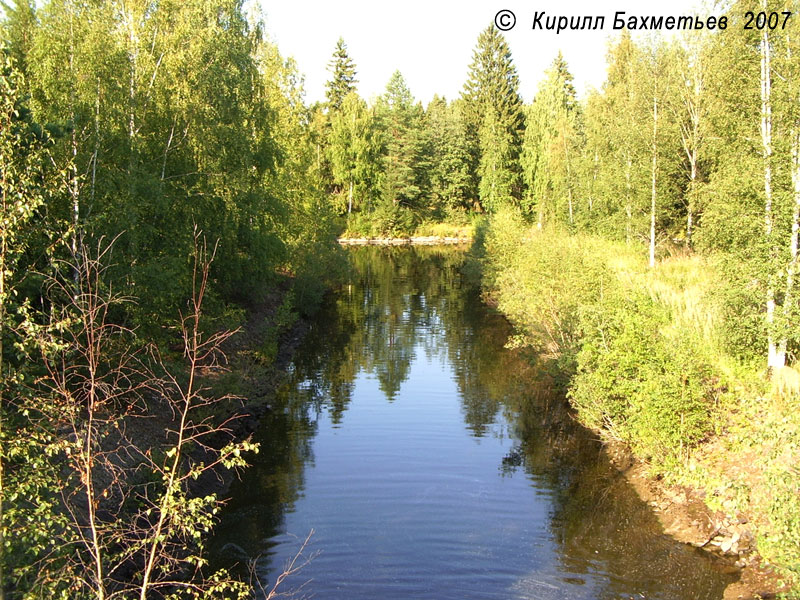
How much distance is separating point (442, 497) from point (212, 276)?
1218 cm

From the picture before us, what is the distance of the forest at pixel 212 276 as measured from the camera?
823 centimetres

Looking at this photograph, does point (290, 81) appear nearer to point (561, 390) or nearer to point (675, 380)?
point (561, 390)

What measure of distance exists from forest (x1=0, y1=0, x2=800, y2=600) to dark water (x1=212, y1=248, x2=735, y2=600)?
140 centimetres

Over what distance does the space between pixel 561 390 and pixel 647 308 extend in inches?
323

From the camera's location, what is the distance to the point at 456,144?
3396 inches

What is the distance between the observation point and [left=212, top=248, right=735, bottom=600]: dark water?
1362cm

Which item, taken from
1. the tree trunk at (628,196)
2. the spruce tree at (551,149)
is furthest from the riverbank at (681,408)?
the spruce tree at (551,149)

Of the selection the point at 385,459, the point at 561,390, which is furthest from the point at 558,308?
the point at 385,459

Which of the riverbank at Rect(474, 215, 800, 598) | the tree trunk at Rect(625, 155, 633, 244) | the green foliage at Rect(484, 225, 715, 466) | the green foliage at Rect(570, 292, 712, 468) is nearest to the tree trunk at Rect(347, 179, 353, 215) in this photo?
the tree trunk at Rect(625, 155, 633, 244)

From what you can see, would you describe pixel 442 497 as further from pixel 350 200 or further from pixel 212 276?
pixel 350 200

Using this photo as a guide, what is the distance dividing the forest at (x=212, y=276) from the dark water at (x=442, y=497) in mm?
1398

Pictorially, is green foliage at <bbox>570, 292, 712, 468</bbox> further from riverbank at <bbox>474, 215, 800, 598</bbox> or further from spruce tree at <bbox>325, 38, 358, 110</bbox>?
spruce tree at <bbox>325, 38, 358, 110</bbox>

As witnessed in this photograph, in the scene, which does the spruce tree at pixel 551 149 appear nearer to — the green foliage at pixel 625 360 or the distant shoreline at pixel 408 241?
the distant shoreline at pixel 408 241

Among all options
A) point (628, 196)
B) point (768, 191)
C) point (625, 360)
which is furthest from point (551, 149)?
point (625, 360)
